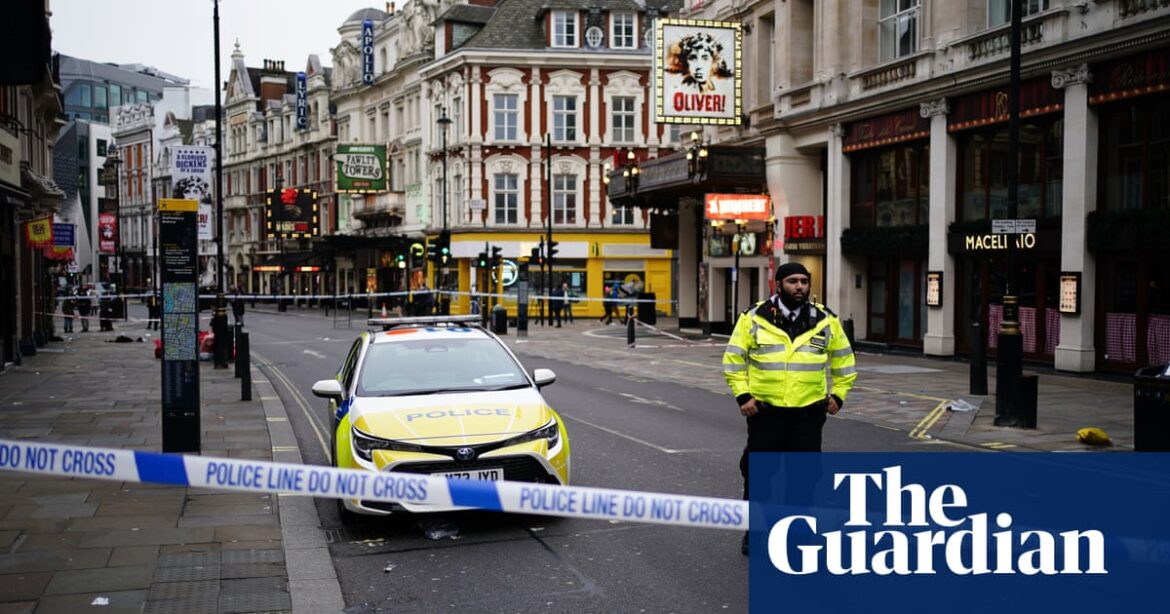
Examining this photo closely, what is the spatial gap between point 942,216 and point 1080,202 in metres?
4.38

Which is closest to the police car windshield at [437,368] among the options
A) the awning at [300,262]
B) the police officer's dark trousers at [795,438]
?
the police officer's dark trousers at [795,438]

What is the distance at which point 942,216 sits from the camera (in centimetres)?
2500

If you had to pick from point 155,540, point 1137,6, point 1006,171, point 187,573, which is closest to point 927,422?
point 1137,6

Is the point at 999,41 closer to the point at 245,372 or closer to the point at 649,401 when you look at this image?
the point at 649,401

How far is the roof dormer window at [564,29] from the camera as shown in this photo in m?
56.1

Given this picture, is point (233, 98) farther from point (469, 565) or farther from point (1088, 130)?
point (469, 565)

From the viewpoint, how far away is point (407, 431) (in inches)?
324

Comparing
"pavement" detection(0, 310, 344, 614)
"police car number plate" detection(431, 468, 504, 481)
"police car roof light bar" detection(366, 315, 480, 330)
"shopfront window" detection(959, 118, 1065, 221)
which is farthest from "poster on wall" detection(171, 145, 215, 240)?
"police car number plate" detection(431, 468, 504, 481)

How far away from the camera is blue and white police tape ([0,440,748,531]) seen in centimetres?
518

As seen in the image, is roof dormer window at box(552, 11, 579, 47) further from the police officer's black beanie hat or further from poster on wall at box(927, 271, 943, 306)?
the police officer's black beanie hat

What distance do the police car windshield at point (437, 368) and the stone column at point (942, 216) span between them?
57.0 ft

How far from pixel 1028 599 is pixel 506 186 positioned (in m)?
51.4

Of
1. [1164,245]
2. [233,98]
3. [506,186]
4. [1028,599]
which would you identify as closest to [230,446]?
[1028,599]

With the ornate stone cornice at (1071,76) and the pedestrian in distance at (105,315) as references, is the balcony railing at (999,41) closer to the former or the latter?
the ornate stone cornice at (1071,76)
